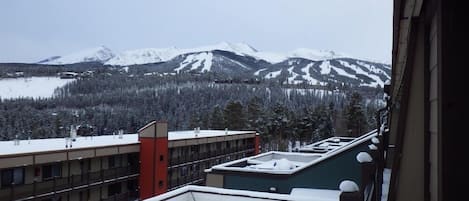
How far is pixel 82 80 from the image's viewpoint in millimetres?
79125

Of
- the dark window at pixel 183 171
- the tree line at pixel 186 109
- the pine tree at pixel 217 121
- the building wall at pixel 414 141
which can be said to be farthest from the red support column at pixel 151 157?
the pine tree at pixel 217 121

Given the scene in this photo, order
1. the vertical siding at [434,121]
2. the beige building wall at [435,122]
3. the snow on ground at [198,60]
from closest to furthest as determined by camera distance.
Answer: the beige building wall at [435,122]
the vertical siding at [434,121]
the snow on ground at [198,60]

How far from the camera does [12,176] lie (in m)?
16.0

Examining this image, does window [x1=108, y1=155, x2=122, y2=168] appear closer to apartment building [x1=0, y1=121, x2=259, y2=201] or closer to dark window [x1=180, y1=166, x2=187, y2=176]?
apartment building [x1=0, y1=121, x2=259, y2=201]

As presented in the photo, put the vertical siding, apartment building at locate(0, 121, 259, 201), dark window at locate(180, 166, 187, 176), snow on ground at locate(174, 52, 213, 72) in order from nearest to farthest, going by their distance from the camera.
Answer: the vertical siding, apartment building at locate(0, 121, 259, 201), dark window at locate(180, 166, 187, 176), snow on ground at locate(174, 52, 213, 72)

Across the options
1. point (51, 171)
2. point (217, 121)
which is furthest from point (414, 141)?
point (217, 121)

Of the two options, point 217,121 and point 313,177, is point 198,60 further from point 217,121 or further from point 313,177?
point 313,177

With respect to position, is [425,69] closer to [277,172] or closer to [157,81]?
[277,172]

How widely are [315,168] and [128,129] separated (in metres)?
43.9

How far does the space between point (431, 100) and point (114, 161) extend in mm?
21389

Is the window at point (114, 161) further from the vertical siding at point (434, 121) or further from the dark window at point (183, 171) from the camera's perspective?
the vertical siding at point (434, 121)

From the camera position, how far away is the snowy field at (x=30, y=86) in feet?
230

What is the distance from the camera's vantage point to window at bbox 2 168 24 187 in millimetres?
15664

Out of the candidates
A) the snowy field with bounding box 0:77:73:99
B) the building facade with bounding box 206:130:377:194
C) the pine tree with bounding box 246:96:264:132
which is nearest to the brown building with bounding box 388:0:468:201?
the building facade with bounding box 206:130:377:194
